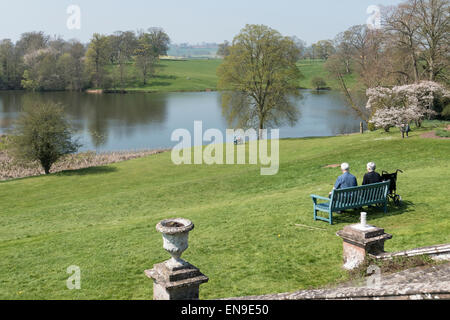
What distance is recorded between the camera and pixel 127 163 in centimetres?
3672

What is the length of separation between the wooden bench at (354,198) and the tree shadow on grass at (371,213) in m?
0.24

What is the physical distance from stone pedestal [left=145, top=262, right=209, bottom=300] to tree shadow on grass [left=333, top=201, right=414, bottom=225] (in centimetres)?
616

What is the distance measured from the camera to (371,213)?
41.0ft

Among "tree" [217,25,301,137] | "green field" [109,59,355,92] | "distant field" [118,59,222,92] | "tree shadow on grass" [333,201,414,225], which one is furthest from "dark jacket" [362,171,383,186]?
"distant field" [118,59,222,92]

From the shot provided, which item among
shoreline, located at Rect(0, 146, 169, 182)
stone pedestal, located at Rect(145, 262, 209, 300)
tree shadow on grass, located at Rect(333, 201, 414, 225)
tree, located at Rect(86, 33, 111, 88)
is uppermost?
tree, located at Rect(86, 33, 111, 88)

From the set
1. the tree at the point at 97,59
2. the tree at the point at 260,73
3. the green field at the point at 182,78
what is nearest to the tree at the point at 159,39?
the green field at the point at 182,78

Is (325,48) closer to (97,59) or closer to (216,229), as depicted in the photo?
(97,59)

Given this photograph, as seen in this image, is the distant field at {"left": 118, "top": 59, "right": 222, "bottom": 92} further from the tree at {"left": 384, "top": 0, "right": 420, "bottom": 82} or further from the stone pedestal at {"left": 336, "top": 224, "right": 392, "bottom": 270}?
the stone pedestal at {"left": 336, "top": 224, "right": 392, "bottom": 270}

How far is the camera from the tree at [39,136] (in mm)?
34594

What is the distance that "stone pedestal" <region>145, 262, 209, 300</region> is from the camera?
679 cm

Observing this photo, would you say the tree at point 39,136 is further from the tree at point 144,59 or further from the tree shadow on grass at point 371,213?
the tree at point 144,59

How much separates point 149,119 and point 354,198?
6192 centimetres

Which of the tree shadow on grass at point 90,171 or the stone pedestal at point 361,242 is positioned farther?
the tree shadow on grass at point 90,171
